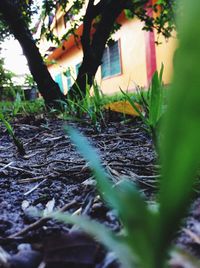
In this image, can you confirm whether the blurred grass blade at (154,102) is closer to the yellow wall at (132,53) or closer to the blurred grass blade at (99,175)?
the blurred grass blade at (99,175)

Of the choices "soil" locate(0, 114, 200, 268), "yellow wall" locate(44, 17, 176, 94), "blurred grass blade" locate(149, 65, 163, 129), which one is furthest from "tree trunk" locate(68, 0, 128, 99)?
"yellow wall" locate(44, 17, 176, 94)

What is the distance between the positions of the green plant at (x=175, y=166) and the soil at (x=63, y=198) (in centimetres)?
10

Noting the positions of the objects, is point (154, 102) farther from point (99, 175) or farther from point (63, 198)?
point (99, 175)

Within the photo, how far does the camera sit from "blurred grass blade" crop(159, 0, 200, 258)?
0.13 meters

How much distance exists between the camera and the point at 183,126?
14 cm

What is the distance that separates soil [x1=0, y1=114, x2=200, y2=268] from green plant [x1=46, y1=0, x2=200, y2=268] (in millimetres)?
103

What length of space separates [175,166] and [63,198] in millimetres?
415

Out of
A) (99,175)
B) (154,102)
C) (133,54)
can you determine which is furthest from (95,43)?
(133,54)

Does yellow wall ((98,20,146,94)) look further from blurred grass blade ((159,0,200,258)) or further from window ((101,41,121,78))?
blurred grass blade ((159,0,200,258))

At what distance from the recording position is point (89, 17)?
2.98 m

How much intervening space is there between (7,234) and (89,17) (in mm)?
2840

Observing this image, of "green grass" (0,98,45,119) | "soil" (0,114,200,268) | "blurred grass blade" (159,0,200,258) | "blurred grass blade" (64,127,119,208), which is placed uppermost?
"blurred grass blade" (159,0,200,258)

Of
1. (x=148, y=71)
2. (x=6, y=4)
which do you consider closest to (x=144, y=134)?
(x=6, y=4)

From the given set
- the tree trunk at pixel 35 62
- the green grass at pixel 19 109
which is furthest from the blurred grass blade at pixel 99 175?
the tree trunk at pixel 35 62
